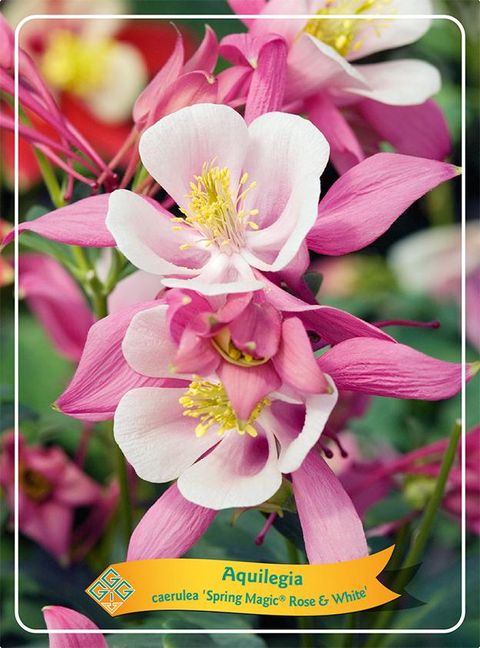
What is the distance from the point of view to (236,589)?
52cm

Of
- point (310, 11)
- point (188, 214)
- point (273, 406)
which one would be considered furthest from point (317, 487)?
point (310, 11)

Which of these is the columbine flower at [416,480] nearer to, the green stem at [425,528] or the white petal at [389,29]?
the green stem at [425,528]

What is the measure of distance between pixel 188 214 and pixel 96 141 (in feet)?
0.35

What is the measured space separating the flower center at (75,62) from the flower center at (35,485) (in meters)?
0.24

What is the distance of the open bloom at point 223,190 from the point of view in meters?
0.44

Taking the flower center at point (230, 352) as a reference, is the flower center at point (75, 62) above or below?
above

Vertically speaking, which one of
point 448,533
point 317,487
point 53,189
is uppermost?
point 53,189

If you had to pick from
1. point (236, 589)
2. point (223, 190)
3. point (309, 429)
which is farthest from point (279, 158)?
point (236, 589)

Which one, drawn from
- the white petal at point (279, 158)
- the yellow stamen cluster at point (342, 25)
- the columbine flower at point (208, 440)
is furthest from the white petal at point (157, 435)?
the yellow stamen cluster at point (342, 25)

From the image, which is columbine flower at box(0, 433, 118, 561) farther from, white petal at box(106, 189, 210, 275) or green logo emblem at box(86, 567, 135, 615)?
white petal at box(106, 189, 210, 275)

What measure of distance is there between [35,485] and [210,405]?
20 cm

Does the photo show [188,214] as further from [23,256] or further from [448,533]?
[448,533]

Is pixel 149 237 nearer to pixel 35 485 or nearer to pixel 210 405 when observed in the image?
pixel 210 405

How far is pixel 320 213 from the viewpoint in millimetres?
453
